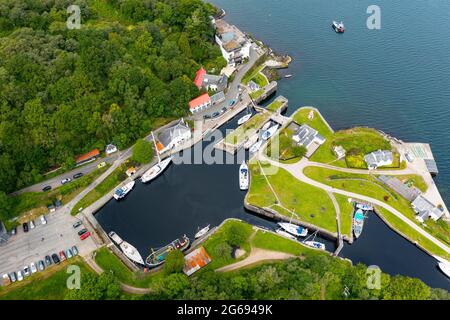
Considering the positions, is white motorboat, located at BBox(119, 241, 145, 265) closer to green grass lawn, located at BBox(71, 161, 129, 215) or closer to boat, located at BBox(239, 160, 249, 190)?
green grass lawn, located at BBox(71, 161, 129, 215)

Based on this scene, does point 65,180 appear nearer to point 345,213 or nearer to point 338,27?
point 345,213

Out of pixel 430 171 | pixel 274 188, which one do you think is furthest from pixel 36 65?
pixel 430 171

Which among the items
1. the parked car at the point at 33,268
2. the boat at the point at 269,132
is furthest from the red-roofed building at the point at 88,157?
the boat at the point at 269,132

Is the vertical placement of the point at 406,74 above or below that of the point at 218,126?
above

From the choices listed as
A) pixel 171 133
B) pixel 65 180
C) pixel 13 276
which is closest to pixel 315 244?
pixel 171 133

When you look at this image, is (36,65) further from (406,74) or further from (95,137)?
(406,74)

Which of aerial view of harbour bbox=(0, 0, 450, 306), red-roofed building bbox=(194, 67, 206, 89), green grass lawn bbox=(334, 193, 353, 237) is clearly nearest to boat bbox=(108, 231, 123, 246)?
aerial view of harbour bbox=(0, 0, 450, 306)
